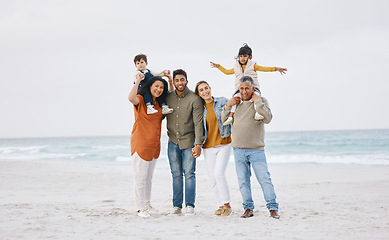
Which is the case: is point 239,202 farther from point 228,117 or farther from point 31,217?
point 31,217

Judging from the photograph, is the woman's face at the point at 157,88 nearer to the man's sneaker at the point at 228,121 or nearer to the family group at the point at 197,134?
the family group at the point at 197,134

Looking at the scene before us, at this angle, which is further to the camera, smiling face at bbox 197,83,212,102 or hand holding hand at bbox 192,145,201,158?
smiling face at bbox 197,83,212,102

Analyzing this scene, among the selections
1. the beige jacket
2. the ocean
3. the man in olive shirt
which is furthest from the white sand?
the ocean

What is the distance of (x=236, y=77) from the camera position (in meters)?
5.04

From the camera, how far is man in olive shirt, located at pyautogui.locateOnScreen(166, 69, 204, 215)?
182 inches

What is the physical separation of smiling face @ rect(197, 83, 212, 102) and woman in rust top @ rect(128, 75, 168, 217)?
517 millimetres

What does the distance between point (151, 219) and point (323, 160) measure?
16.2 m

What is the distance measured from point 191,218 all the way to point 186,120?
1.30m

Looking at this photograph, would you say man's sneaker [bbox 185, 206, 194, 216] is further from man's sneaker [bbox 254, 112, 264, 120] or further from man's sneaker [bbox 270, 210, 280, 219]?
man's sneaker [bbox 254, 112, 264, 120]

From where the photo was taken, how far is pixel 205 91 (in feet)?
15.2

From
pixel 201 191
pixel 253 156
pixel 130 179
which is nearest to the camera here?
pixel 253 156

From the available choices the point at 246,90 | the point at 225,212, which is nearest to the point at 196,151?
the point at 225,212

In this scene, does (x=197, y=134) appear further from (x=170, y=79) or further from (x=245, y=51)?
(x=245, y=51)

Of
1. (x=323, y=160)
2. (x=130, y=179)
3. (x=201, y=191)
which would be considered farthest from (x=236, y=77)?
(x=323, y=160)
